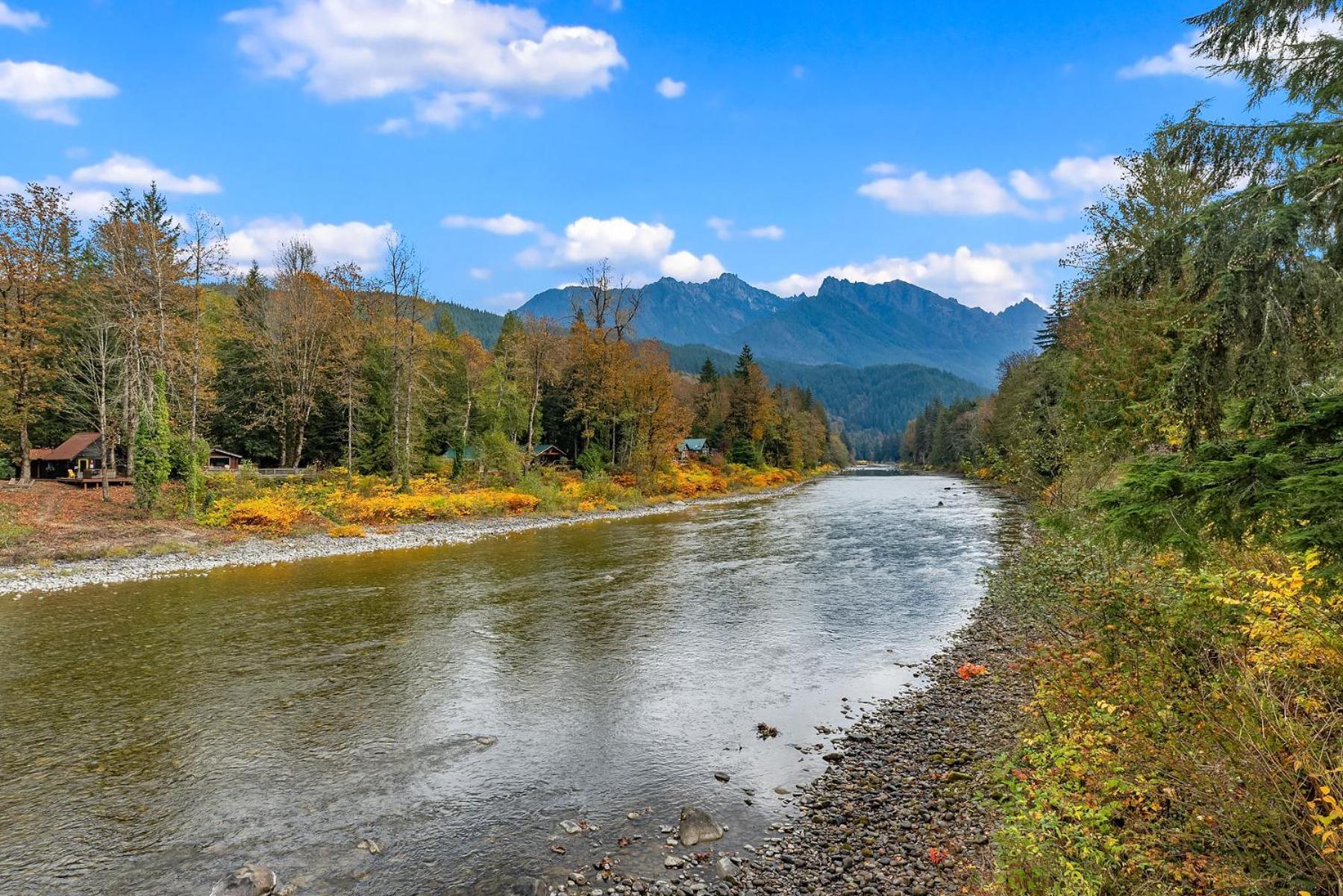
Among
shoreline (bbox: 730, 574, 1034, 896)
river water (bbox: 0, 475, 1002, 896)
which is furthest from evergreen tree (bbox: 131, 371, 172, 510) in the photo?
shoreline (bbox: 730, 574, 1034, 896)

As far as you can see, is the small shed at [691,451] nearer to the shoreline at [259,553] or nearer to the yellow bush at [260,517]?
the shoreline at [259,553]

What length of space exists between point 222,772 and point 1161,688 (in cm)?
1151

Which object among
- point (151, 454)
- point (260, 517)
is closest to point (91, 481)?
point (151, 454)

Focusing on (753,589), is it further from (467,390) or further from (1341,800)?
(467,390)

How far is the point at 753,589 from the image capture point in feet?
63.5

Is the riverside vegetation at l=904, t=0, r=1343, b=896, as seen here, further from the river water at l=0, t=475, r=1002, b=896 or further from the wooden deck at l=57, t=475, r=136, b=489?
the wooden deck at l=57, t=475, r=136, b=489

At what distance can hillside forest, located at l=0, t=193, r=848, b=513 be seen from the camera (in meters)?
27.7

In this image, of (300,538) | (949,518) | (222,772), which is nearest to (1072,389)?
(949,518)

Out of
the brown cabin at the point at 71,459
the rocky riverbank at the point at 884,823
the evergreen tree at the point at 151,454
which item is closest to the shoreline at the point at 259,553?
the evergreen tree at the point at 151,454

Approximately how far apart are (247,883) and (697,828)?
452 cm

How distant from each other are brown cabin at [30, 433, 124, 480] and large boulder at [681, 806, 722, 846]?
3909cm

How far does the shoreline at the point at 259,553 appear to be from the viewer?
1923 cm

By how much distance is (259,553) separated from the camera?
24109 millimetres

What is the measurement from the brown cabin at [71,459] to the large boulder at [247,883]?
36.5 m
